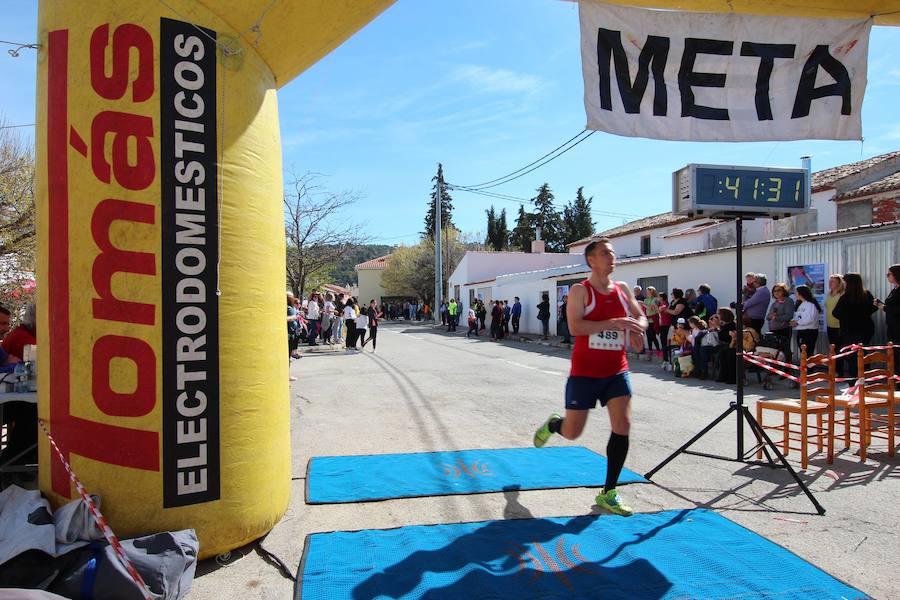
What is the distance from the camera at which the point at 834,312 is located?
32.8 ft

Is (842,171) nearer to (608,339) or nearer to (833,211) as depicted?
(833,211)

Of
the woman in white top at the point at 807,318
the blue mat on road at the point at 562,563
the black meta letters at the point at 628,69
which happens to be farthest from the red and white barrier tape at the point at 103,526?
the woman in white top at the point at 807,318

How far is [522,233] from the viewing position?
74625 millimetres

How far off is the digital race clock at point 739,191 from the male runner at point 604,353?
863mm

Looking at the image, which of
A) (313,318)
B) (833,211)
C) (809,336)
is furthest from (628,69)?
(833,211)

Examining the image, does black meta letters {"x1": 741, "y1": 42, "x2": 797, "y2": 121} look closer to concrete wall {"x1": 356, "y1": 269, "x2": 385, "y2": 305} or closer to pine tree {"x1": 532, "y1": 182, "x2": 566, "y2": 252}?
pine tree {"x1": 532, "y1": 182, "x2": 566, "y2": 252}

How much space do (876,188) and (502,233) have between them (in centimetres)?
5743

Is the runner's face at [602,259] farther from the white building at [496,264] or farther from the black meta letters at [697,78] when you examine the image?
the white building at [496,264]

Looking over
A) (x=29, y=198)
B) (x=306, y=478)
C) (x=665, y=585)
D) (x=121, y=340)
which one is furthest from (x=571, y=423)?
(x=29, y=198)

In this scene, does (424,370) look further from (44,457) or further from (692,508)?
(44,457)

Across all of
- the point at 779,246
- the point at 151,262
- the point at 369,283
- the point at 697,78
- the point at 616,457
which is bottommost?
the point at 616,457

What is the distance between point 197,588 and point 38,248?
2020mm

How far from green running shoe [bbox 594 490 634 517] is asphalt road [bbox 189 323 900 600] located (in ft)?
0.51

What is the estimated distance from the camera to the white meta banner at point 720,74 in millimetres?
4754
